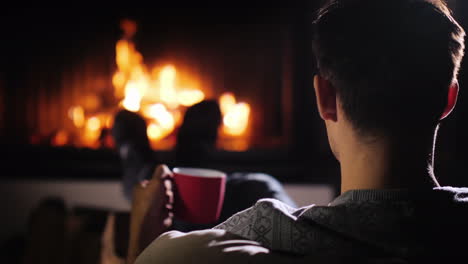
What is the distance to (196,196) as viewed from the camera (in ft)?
2.56

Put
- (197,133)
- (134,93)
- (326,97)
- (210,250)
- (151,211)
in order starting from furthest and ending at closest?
1. (134,93)
2. (197,133)
3. (151,211)
4. (326,97)
5. (210,250)

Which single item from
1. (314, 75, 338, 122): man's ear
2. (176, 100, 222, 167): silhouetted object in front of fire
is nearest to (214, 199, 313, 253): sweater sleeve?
(314, 75, 338, 122): man's ear

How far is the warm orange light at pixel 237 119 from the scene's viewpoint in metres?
2.06

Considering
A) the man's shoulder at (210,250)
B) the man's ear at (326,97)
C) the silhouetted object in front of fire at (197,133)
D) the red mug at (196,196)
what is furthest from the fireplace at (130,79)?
the man's shoulder at (210,250)

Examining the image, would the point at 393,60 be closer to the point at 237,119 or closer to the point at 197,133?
the point at 197,133

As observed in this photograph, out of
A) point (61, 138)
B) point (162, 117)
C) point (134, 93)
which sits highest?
point (134, 93)

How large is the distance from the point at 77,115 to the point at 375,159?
5.82ft

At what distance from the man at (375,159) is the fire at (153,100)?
58.4 inches

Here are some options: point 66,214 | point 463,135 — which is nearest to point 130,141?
point 66,214

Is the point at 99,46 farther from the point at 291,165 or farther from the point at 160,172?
the point at 160,172

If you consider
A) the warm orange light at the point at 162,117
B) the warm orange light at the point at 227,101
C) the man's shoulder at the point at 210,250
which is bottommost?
the man's shoulder at the point at 210,250

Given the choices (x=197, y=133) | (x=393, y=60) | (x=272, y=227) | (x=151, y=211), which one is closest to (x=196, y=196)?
(x=151, y=211)

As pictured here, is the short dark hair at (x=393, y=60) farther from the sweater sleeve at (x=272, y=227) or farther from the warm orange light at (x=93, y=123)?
the warm orange light at (x=93, y=123)

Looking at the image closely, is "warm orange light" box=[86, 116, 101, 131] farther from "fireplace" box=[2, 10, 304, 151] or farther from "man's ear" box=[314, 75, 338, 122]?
"man's ear" box=[314, 75, 338, 122]
